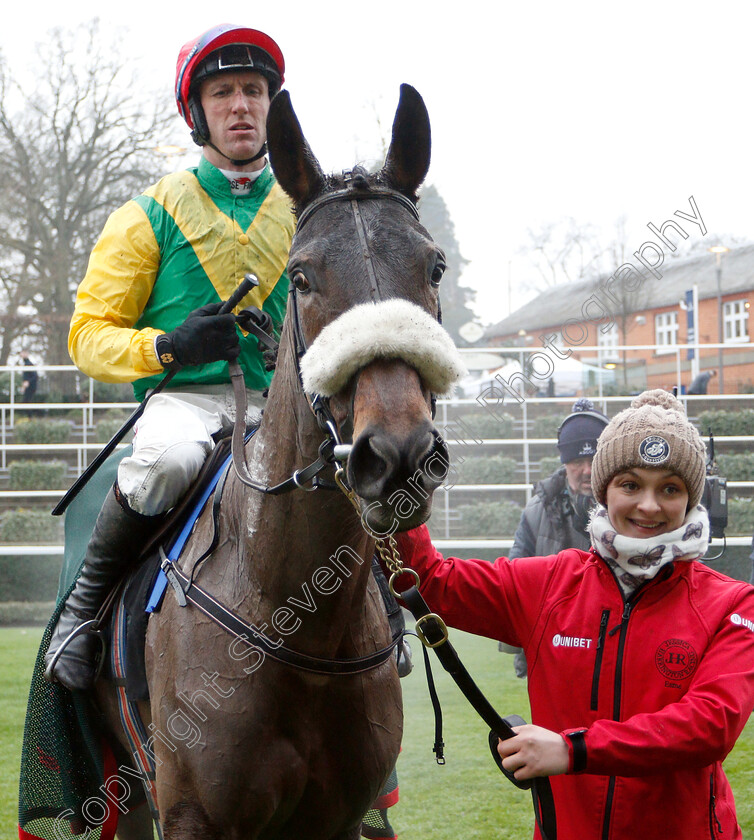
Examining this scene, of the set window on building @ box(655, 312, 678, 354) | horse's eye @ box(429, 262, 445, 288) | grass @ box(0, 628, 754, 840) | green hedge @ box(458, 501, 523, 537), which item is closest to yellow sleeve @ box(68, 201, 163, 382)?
horse's eye @ box(429, 262, 445, 288)

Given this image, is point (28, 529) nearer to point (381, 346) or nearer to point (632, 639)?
point (632, 639)

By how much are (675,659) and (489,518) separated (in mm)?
9156

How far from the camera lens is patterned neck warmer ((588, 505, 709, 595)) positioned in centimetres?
197

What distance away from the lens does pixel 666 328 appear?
26.8 metres

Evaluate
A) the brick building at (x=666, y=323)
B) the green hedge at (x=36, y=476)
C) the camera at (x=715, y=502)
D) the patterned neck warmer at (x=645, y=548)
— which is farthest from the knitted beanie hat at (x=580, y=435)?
the green hedge at (x=36, y=476)

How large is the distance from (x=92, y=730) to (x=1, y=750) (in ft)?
10.1

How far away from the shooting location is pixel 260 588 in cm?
210

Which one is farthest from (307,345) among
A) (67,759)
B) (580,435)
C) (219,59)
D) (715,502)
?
(715,502)

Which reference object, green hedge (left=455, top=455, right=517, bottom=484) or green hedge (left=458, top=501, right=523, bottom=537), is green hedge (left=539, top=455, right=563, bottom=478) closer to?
green hedge (left=455, top=455, right=517, bottom=484)

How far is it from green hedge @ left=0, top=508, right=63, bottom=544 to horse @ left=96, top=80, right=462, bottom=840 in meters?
9.73

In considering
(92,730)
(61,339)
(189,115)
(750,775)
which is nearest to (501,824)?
(750,775)

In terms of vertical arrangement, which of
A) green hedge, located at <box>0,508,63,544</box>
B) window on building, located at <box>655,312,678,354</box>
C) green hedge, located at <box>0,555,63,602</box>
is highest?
window on building, located at <box>655,312,678,354</box>

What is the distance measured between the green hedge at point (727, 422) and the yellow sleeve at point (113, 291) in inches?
411

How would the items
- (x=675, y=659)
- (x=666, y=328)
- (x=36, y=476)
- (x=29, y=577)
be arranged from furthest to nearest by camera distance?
1. (x=666, y=328)
2. (x=36, y=476)
3. (x=29, y=577)
4. (x=675, y=659)
